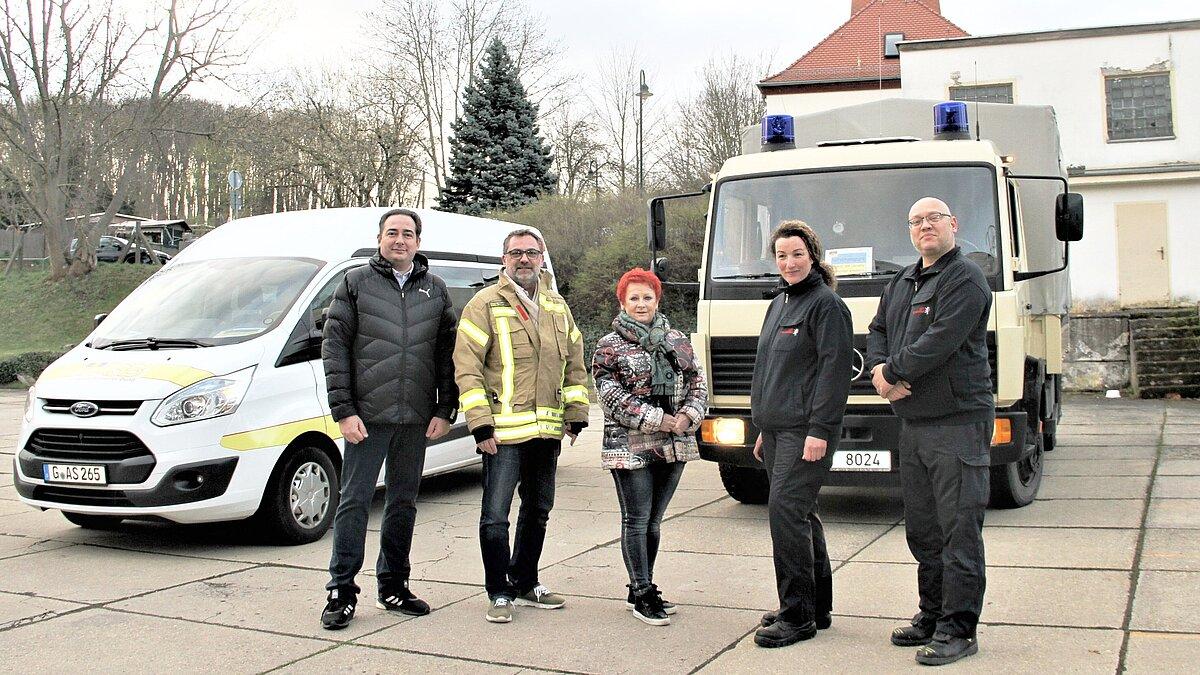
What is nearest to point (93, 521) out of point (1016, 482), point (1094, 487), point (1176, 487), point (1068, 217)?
point (1016, 482)

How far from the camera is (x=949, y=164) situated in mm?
8055

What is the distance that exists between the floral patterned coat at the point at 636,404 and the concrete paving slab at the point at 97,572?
287cm

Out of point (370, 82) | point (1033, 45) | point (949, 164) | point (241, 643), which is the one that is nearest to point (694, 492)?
point (949, 164)

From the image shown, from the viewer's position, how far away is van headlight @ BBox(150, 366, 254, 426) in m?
6.99

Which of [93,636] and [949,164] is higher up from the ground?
[949,164]

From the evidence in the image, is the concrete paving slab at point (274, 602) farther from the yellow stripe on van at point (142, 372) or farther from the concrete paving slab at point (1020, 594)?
the concrete paving slab at point (1020, 594)

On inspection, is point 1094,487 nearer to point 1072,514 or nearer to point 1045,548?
point 1072,514

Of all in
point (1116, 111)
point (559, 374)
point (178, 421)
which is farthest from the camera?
point (1116, 111)

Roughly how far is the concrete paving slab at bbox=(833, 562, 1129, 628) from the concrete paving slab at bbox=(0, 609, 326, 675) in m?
2.79

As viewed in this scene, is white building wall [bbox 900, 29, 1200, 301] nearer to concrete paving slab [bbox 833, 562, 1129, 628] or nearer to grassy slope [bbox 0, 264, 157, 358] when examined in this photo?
concrete paving slab [bbox 833, 562, 1129, 628]

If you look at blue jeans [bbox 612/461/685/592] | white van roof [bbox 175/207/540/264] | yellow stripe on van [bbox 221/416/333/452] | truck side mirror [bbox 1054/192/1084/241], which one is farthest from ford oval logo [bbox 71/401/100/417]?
truck side mirror [bbox 1054/192/1084/241]

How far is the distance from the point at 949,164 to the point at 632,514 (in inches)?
163

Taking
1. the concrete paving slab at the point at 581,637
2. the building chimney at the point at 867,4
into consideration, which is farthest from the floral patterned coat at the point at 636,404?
the building chimney at the point at 867,4

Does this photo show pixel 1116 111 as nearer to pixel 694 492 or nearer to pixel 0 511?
pixel 694 492
